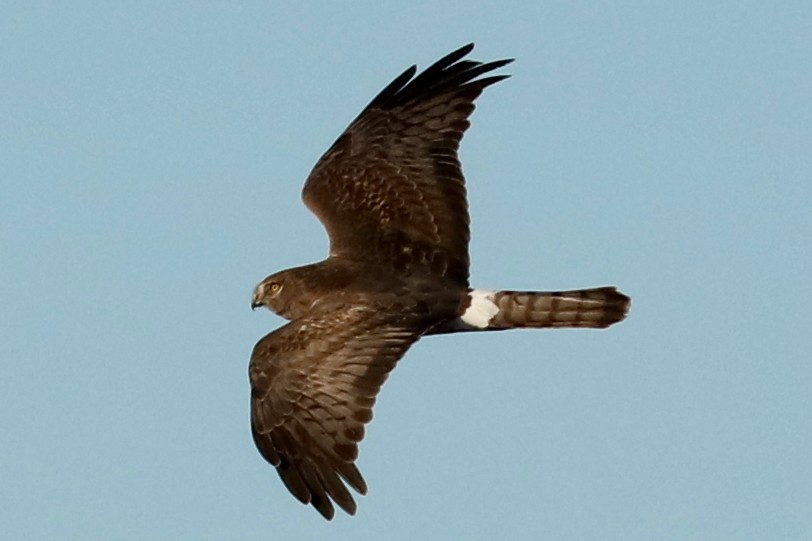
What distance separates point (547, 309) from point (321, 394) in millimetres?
1929

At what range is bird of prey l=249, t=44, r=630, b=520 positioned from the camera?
13.0m

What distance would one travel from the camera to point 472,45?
1512cm

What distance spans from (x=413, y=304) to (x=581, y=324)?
1263 mm

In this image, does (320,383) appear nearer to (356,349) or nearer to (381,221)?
(356,349)

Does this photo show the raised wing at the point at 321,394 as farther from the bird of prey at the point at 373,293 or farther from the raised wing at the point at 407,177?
the raised wing at the point at 407,177

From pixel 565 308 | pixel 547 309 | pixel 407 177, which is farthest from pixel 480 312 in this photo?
pixel 407 177

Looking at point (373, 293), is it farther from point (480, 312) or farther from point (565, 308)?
point (565, 308)

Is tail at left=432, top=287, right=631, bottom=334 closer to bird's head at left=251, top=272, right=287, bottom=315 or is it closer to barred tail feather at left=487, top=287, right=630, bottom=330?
barred tail feather at left=487, top=287, right=630, bottom=330

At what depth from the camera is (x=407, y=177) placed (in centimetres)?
1461

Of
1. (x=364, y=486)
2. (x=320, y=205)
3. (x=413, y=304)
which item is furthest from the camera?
(x=320, y=205)

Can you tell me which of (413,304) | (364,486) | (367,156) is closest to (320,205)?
(367,156)

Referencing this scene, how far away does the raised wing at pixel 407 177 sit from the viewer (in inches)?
562

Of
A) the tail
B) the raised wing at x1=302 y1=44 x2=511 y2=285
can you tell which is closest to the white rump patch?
the tail

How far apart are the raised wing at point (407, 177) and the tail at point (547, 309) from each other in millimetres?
310
